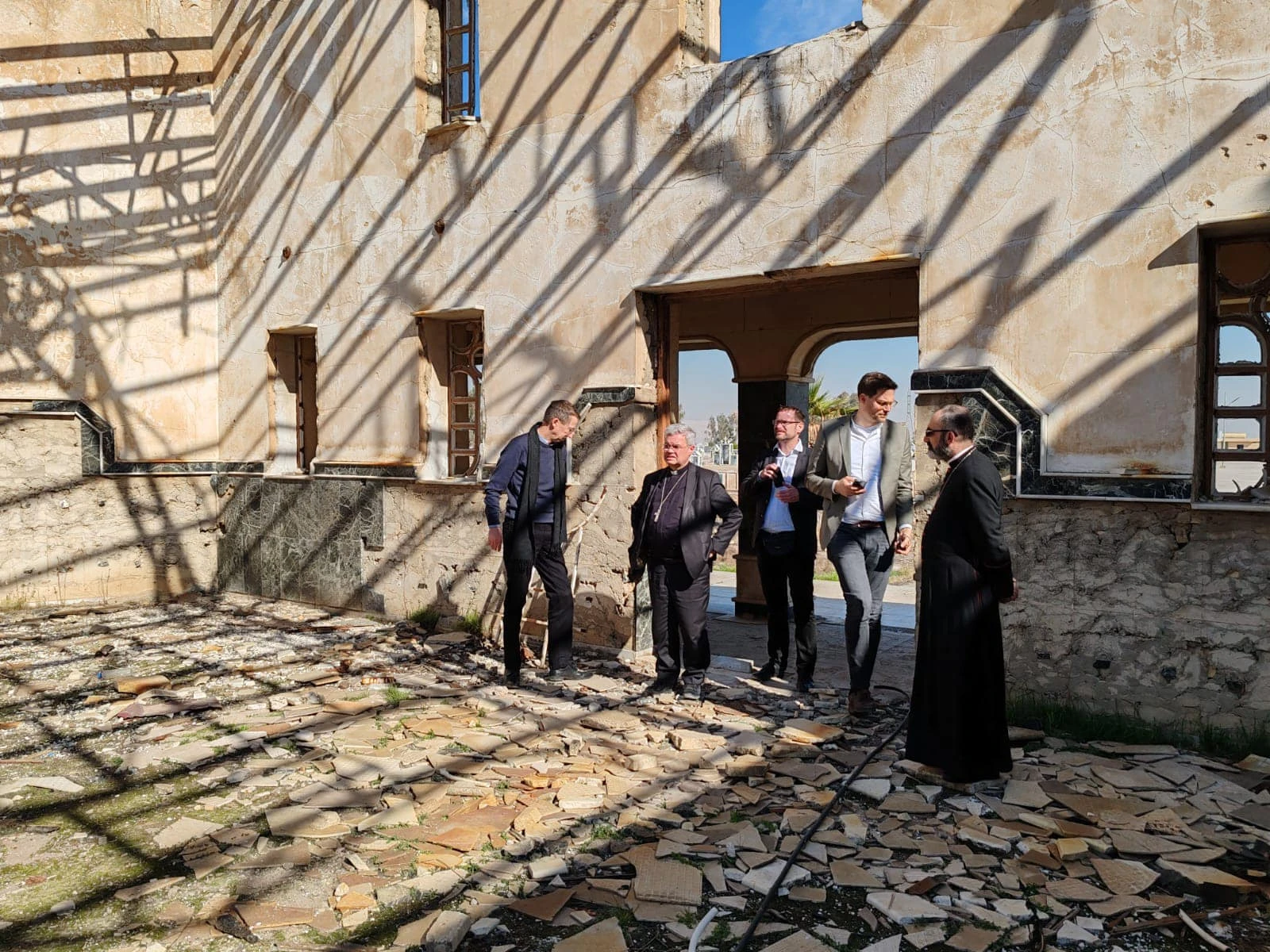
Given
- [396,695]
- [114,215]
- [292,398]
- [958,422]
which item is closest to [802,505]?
[958,422]

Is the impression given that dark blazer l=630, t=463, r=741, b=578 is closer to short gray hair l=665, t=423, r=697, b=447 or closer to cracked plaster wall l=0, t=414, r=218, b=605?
short gray hair l=665, t=423, r=697, b=447

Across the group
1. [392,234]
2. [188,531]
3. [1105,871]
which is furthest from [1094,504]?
[188,531]

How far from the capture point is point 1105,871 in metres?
3.61

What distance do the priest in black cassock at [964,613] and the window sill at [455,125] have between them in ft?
17.1

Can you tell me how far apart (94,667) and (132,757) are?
7.84 feet

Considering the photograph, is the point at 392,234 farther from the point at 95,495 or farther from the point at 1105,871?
the point at 1105,871

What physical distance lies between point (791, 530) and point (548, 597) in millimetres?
1760

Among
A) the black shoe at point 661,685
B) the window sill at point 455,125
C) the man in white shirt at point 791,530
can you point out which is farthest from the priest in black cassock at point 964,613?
the window sill at point 455,125

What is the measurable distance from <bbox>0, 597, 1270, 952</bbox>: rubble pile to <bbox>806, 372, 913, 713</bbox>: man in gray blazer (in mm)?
479

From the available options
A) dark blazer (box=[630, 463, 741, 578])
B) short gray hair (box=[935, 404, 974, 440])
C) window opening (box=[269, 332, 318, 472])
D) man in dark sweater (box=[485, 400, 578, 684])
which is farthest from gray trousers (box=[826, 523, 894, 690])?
window opening (box=[269, 332, 318, 472])

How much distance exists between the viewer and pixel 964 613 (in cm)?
440

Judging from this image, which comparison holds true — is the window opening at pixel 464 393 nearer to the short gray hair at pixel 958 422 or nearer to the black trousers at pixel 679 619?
the black trousers at pixel 679 619

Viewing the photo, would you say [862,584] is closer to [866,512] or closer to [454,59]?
[866,512]

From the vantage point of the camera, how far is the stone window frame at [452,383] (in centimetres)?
846
